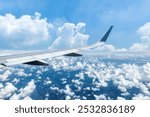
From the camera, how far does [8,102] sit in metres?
7.37

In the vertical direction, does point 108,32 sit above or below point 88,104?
above

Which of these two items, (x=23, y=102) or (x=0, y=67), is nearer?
(x=0, y=67)

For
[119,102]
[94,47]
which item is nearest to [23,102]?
[119,102]

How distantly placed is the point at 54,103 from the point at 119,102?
7.01 feet

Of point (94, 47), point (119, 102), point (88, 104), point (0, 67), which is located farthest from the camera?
point (94, 47)

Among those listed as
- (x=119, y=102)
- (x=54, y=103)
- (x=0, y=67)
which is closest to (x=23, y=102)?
(x=54, y=103)

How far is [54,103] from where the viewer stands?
704 centimetres

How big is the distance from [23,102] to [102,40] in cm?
779

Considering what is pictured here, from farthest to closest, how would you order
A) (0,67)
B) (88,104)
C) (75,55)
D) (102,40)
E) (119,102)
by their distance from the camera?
(102,40)
(75,55)
(119,102)
(88,104)
(0,67)

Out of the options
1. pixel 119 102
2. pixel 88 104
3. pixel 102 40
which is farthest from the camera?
pixel 102 40

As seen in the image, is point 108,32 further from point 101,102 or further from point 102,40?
point 101,102

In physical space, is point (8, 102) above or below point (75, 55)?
below

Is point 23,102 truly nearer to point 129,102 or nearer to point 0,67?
point 0,67

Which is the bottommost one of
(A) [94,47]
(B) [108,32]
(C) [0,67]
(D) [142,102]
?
(D) [142,102]
